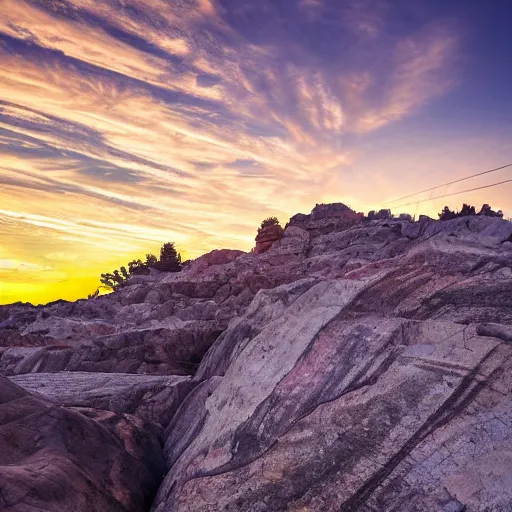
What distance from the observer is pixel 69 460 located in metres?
13.1

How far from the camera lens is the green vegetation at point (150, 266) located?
10375cm

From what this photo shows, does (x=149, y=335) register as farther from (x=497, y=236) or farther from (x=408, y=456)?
(x=408, y=456)

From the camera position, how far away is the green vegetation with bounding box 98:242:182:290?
103750 mm

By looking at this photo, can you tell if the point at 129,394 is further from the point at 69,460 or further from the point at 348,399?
the point at 348,399

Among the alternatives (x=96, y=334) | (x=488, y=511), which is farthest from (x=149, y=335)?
(x=488, y=511)

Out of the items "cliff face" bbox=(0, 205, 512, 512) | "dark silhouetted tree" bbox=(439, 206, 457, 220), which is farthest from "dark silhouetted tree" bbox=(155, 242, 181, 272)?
"cliff face" bbox=(0, 205, 512, 512)

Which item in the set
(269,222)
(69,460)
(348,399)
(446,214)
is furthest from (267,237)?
(348,399)

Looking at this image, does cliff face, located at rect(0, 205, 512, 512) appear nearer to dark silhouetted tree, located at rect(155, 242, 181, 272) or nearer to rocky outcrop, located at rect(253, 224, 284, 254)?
rocky outcrop, located at rect(253, 224, 284, 254)

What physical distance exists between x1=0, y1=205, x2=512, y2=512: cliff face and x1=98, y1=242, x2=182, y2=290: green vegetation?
78.5 metres

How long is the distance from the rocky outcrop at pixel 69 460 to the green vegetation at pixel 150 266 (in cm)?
7964

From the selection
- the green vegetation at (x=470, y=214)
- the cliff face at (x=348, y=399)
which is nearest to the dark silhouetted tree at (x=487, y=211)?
the green vegetation at (x=470, y=214)

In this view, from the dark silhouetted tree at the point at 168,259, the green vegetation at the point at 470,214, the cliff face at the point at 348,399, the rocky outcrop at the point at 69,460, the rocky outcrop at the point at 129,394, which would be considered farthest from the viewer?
the dark silhouetted tree at the point at 168,259

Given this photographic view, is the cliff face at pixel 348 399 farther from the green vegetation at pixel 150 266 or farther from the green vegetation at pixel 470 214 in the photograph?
the green vegetation at pixel 150 266

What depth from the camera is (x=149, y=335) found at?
113 ft
